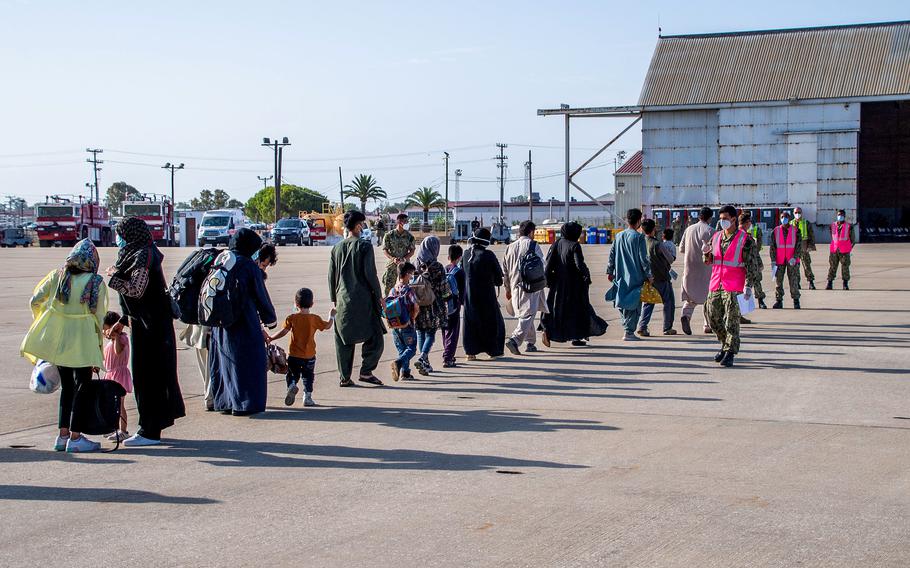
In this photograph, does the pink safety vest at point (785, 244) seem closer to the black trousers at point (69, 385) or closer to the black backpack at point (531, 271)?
the black backpack at point (531, 271)

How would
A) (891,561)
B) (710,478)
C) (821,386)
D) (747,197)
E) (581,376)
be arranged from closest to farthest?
1. (891,561)
2. (710,478)
3. (821,386)
4. (581,376)
5. (747,197)

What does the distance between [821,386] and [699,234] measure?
15.3 feet

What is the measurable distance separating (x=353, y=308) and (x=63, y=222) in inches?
2159

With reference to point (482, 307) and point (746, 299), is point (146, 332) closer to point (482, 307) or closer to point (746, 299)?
point (482, 307)

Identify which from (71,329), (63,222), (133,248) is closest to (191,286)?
(133,248)

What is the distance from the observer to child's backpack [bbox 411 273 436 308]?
11.6 meters

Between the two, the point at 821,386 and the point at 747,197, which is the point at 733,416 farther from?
the point at 747,197

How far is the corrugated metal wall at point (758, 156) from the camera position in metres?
54.0

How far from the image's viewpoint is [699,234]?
15.2 metres

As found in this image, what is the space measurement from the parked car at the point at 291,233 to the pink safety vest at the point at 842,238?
1770 inches

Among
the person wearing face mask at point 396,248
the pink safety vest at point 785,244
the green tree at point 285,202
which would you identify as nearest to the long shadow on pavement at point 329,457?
the person wearing face mask at point 396,248

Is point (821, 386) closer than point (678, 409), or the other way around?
point (678, 409)

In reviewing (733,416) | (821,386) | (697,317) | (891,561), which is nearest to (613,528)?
(891,561)

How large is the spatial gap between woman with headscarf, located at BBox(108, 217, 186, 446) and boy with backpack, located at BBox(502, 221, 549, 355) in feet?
20.0
